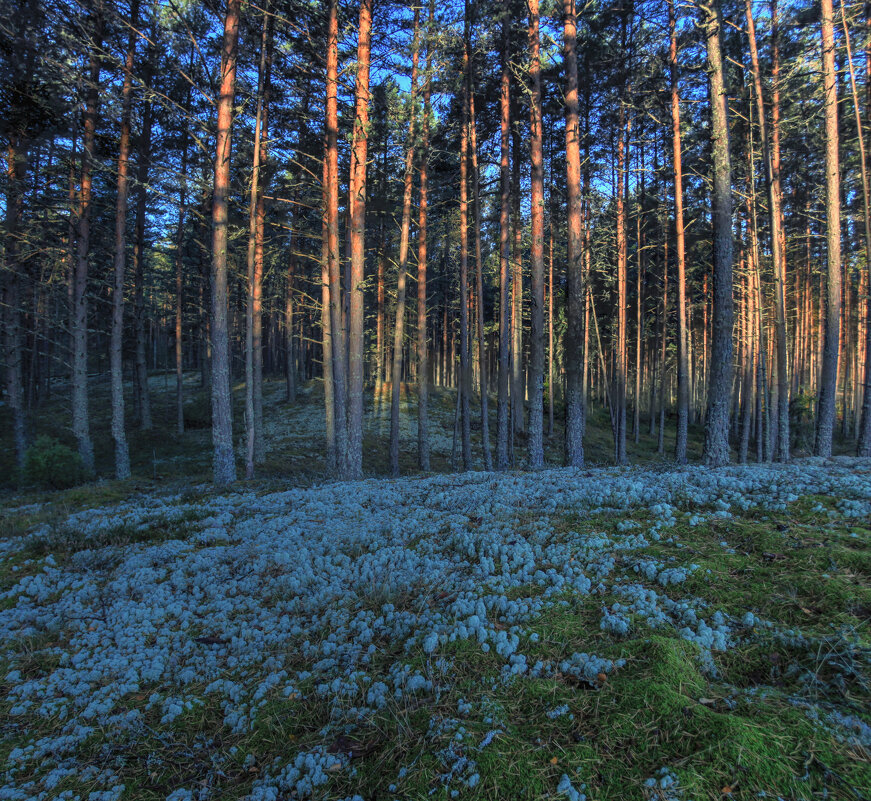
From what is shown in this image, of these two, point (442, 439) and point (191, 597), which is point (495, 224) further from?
point (191, 597)

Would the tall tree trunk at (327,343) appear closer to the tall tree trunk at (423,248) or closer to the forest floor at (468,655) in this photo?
the tall tree trunk at (423,248)

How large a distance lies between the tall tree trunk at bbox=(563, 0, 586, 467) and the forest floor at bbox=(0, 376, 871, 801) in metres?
6.57

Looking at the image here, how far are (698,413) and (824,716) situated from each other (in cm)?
5020

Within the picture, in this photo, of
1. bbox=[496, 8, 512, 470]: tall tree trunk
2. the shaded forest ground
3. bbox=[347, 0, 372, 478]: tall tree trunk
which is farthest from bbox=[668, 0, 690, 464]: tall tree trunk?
bbox=[347, 0, 372, 478]: tall tree trunk

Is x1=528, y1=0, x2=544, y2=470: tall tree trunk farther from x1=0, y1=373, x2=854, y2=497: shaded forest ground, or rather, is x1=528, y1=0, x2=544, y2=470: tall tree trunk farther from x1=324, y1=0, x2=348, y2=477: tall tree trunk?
x1=324, y1=0, x2=348, y2=477: tall tree trunk

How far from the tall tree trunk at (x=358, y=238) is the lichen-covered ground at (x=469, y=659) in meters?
6.77

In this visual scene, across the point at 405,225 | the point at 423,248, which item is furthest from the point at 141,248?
the point at 405,225

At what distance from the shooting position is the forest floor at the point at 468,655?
7.68ft

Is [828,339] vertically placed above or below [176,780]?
above

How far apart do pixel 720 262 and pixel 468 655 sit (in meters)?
11.3

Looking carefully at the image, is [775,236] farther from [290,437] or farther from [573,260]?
[290,437]

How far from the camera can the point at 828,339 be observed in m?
14.3

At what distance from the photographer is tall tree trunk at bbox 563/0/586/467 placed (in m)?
12.9

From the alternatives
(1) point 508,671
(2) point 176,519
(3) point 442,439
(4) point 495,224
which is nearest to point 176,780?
(1) point 508,671
